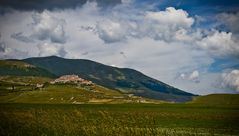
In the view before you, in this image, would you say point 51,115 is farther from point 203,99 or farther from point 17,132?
point 203,99

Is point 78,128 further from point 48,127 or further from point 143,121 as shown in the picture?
point 143,121

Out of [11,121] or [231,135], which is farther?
[231,135]

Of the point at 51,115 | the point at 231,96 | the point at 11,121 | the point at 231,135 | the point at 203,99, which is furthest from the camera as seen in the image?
the point at 203,99

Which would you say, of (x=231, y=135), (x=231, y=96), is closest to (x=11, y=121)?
(x=231, y=135)

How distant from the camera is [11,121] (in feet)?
90.5

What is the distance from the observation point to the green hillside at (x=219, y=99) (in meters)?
162

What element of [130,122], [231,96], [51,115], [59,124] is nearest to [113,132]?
[130,122]

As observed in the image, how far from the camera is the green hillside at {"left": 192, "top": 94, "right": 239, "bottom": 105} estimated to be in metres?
162

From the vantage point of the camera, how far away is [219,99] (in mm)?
173125

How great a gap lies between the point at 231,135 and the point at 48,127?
19381 mm

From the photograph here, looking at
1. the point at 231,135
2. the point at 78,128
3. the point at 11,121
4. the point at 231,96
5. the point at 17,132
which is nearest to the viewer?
the point at 17,132

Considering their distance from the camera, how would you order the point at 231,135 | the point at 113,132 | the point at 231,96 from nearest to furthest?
the point at 113,132 → the point at 231,135 → the point at 231,96

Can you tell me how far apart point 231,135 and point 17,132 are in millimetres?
22066

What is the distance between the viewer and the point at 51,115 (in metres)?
29.5
